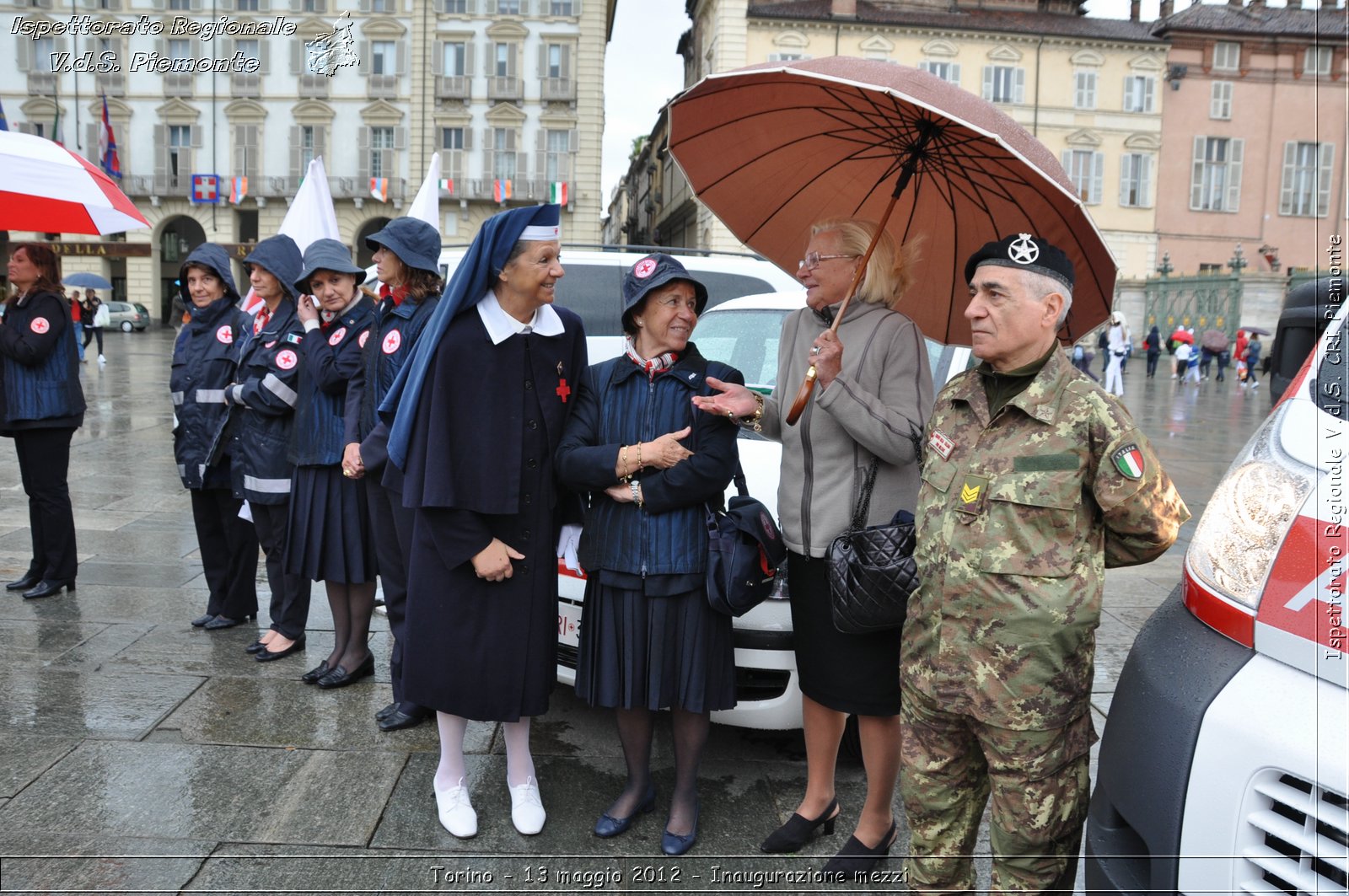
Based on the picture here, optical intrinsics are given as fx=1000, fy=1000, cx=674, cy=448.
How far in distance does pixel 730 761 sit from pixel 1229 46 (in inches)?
2163

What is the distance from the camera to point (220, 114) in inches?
1804

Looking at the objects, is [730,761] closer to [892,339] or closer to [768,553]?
[768,553]

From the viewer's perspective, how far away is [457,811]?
10.7 feet

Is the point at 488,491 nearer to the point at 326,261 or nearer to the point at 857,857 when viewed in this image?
the point at 857,857

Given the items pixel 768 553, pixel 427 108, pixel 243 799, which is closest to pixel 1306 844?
pixel 768 553

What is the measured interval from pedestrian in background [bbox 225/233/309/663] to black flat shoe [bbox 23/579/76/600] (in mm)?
1601

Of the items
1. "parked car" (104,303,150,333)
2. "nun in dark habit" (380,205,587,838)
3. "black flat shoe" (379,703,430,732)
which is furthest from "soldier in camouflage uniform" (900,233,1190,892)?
"parked car" (104,303,150,333)

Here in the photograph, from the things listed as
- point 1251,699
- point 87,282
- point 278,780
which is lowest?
point 278,780

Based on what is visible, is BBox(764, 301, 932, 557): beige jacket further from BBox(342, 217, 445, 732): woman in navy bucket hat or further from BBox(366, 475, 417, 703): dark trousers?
BBox(366, 475, 417, 703): dark trousers

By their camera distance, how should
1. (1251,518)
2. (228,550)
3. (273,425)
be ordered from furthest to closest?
(228,550) < (273,425) < (1251,518)

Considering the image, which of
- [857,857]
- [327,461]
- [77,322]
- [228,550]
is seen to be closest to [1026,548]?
[857,857]

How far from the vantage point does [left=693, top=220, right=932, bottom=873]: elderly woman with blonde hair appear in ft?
9.89

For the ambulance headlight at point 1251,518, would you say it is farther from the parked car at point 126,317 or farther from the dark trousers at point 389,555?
the parked car at point 126,317

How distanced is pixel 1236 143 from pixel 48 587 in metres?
54.0
